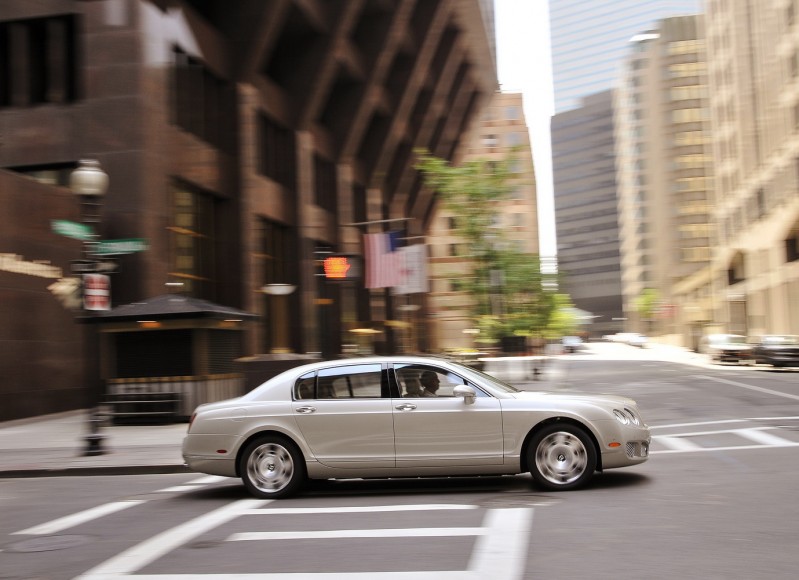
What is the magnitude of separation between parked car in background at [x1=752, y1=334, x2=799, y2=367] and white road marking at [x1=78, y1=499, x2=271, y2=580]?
3315 cm

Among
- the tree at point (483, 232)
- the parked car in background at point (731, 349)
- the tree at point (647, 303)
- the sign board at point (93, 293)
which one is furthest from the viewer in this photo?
the tree at point (647, 303)

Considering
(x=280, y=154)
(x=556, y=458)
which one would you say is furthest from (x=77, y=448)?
(x=280, y=154)

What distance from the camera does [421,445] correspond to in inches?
384

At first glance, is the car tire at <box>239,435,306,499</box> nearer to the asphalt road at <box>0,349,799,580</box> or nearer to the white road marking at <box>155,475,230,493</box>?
the asphalt road at <box>0,349,799,580</box>

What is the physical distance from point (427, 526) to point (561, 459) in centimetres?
214

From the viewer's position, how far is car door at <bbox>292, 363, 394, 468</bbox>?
9836mm

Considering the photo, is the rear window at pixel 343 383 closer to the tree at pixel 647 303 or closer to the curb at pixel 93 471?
the curb at pixel 93 471

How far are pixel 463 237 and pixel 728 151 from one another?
129 ft

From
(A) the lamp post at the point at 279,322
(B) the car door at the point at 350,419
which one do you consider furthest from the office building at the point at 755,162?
(B) the car door at the point at 350,419

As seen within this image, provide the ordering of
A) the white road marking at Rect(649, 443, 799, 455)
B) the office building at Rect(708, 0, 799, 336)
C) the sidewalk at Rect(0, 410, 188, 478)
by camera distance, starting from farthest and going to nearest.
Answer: the office building at Rect(708, 0, 799, 336) → the sidewalk at Rect(0, 410, 188, 478) → the white road marking at Rect(649, 443, 799, 455)

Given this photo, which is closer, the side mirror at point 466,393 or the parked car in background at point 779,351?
the side mirror at point 466,393

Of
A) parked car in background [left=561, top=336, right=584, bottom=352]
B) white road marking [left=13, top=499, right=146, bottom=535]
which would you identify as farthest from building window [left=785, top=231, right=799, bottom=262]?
white road marking [left=13, top=499, right=146, bottom=535]

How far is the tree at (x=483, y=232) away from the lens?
148ft

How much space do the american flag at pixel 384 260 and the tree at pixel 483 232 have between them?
47.2 feet
